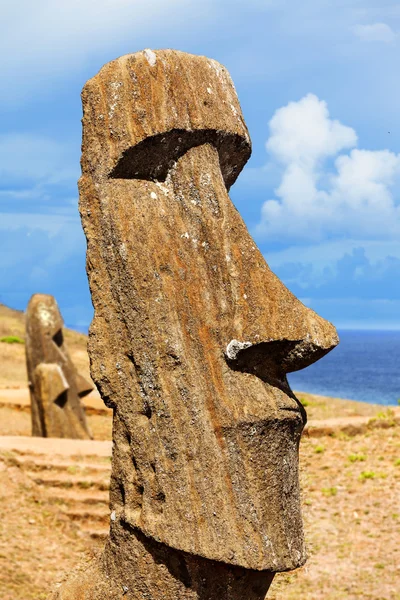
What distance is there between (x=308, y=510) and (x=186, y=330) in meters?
5.97

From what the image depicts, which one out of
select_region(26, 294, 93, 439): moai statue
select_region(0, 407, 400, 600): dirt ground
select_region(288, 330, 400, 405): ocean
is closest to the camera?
select_region(0, 407, 400, 600): dirt ground

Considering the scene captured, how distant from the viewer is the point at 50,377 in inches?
507

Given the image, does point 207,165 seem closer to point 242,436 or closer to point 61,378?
point 242,436

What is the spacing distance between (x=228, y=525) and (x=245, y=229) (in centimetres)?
145

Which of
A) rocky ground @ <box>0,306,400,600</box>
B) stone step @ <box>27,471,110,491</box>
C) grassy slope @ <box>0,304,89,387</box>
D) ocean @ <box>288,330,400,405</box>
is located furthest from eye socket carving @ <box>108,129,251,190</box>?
ocean @ <box>288,330,400,405</box>

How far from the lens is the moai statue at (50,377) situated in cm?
1288

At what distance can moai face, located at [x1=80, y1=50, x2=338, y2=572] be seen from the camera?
4.12m

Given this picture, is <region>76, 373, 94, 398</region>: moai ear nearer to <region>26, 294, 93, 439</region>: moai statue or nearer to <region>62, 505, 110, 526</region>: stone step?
<region>26, 294, 93, 439</region>: moai statue

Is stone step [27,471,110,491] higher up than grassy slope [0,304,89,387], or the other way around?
grassy slope [0,304,89,387]

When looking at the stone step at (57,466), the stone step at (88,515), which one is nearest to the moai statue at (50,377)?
the stone step at (57,466)

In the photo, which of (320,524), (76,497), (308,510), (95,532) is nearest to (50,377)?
(76,497)

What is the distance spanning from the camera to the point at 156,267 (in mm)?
4168

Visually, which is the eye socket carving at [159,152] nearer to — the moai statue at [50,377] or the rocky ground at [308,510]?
the rocky ground at [308,510]

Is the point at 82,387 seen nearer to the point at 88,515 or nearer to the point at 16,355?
the point at 88,515
